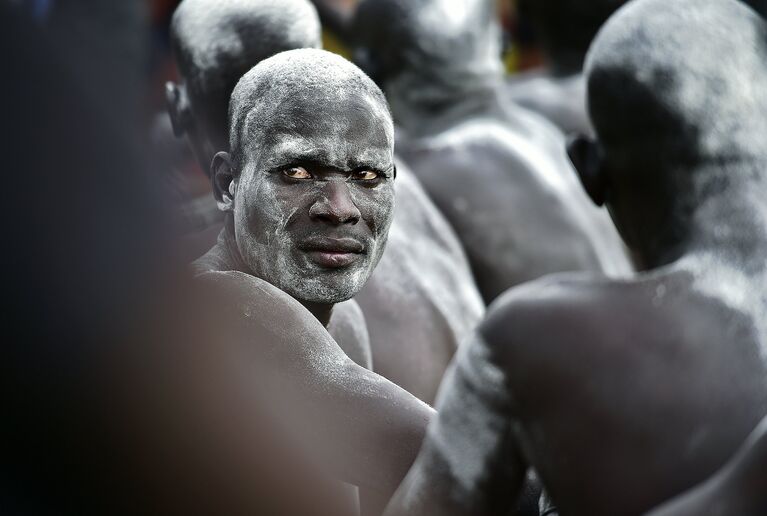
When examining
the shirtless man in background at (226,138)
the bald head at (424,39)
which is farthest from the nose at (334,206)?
the bald head at (424,39)

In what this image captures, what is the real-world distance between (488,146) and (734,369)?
11.3 ft

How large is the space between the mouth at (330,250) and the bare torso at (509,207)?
2.37 m

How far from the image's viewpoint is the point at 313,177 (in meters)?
3.28

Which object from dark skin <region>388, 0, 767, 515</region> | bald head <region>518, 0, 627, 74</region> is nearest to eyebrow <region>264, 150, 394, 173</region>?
dark skin <region>388, 0, 767, 515</region>

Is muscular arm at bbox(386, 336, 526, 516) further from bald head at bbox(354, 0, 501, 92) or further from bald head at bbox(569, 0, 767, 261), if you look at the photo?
bald head at bbox(354, 0, 501, 92)

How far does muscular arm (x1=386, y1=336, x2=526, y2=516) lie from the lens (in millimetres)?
2568

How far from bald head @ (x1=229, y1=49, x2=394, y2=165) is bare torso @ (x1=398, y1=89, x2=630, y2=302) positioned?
2342 mm

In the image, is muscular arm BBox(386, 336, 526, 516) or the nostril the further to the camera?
the nostril

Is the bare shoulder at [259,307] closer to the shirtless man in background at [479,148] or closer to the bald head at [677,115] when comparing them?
the bald head at [677,115]

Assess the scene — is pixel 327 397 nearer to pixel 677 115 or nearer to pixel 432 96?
pixel 677 115

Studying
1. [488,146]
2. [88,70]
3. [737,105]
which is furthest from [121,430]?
[488,146]

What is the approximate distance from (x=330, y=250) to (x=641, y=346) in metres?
0.97

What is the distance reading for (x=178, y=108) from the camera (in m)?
4.38

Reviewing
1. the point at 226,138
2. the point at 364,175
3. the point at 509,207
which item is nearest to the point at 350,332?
the point at 364,175
